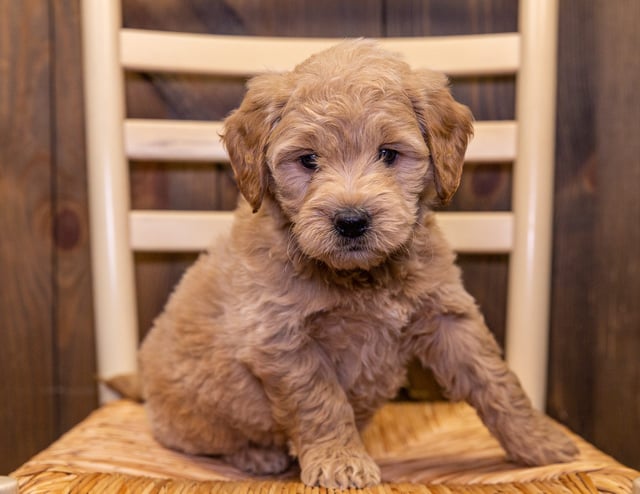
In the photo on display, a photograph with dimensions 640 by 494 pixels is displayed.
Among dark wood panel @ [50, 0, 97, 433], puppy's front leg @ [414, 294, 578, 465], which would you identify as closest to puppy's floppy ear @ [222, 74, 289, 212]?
puppy's front leg @ [414, 294, 578, 465]

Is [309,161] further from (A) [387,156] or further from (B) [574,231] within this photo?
(B) [574,231]

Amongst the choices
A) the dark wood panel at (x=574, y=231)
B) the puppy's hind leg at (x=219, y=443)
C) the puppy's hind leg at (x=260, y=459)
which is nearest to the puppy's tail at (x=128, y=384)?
the puppy's hind leg at (x=219, y=443)

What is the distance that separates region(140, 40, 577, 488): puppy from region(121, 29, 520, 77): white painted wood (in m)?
0.41

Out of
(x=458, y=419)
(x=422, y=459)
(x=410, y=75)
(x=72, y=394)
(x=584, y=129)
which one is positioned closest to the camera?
(x=410, y=75)

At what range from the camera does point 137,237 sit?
5.33 ft

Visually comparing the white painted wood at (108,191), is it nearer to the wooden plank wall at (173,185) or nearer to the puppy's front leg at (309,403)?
the wooden plank wall at (173,185)

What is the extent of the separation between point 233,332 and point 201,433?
8.6 inches

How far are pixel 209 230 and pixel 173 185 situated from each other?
0.26 m

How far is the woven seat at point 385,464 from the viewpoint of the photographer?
1.08 metres

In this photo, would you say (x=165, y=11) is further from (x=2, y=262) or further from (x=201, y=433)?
(x=201, y=433)

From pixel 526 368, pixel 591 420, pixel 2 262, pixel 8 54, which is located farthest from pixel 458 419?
pixel 8 54

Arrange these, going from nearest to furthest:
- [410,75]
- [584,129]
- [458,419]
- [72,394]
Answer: [410,75] → [458,419] → [584,129] → [72,394]

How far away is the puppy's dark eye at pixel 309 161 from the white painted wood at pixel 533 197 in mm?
617

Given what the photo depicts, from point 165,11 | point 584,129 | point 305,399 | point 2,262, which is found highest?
point 165,11
